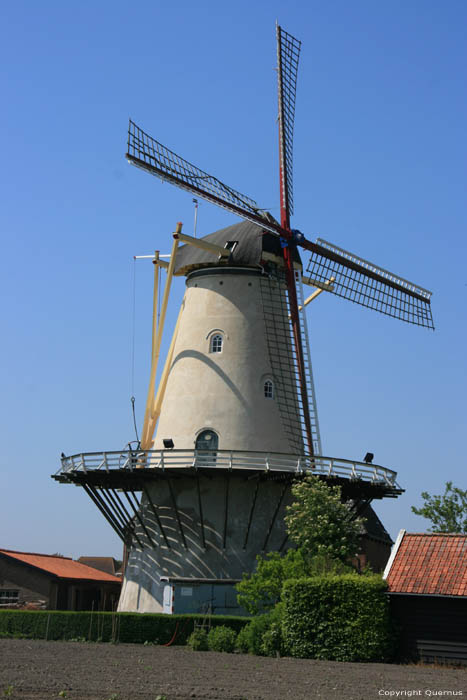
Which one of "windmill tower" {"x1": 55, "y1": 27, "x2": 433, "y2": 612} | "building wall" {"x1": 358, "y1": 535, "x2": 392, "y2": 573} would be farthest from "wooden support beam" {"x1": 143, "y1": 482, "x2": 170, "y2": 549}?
"building wall" {"x1": 358, "y1": 535, "x2": 392, "y2": 573}

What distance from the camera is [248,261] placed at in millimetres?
30609

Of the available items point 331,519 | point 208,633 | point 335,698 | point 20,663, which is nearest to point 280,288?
point 331,519

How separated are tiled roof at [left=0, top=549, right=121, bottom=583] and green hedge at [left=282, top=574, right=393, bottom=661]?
14.9 metres

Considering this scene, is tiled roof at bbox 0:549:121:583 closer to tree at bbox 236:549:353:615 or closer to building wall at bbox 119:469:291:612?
building wall at bbox 119:469:291:612

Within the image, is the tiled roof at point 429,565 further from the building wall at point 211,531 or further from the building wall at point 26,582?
the building wall at point 26,582

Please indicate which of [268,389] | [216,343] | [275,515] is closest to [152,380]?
[216,343]

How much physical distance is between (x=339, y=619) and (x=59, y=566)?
61.8 feet

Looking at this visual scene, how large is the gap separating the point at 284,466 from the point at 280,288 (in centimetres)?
671

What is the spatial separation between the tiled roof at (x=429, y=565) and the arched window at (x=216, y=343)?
993cm

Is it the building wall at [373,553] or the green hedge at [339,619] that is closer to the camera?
the green hedge at [339,619]

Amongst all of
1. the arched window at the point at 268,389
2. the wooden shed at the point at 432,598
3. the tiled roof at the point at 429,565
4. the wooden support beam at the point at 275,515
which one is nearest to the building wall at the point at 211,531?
the wooden support beam at the point at 275,515

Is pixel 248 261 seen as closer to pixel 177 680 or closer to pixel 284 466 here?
pixel 284 466

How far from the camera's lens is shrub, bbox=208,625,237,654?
23.4 meters

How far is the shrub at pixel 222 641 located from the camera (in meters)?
23.4
